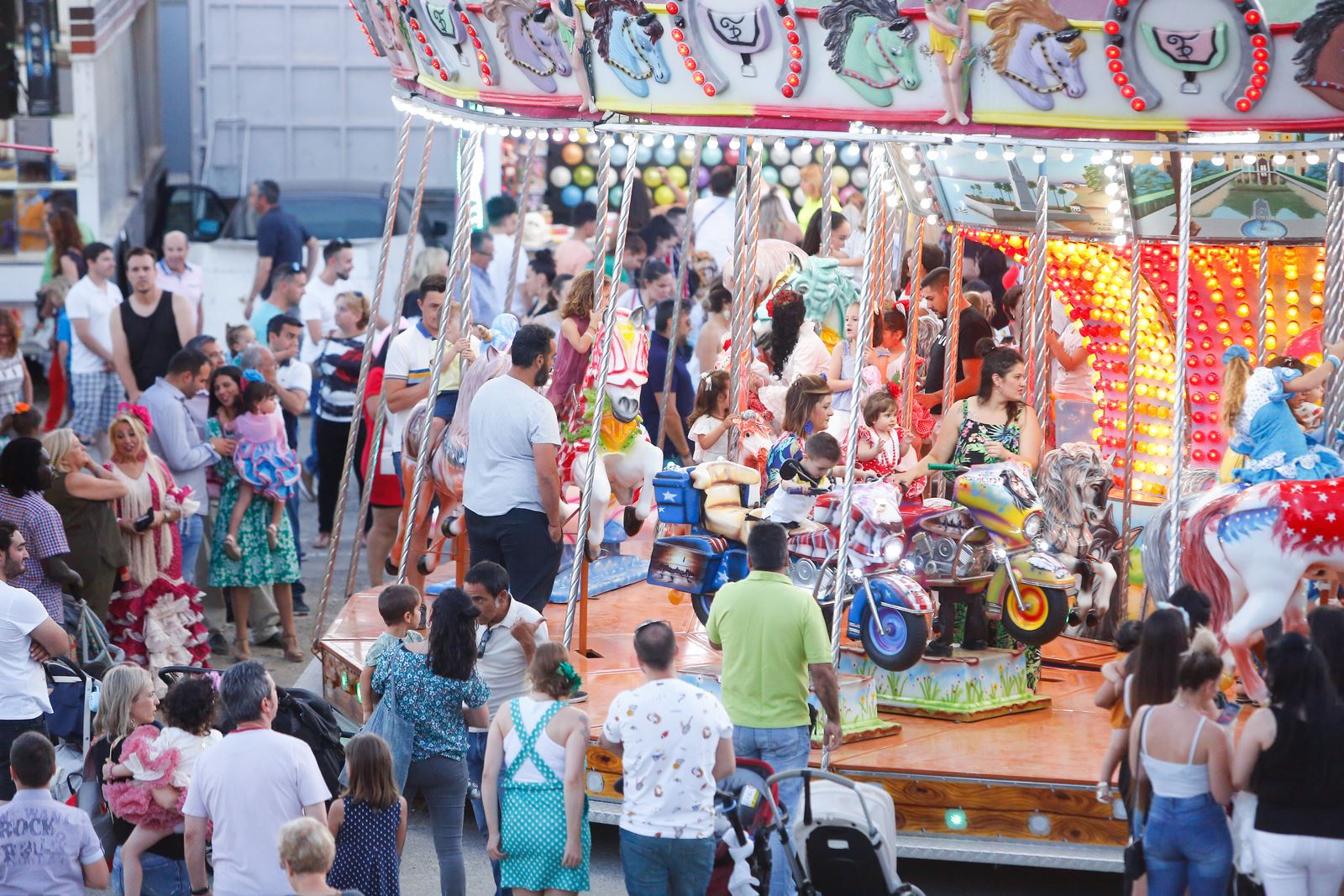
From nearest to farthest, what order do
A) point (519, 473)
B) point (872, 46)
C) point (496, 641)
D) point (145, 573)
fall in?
point (496, 641)
point (872, 46)
point (519, 473)
point (145, 573)

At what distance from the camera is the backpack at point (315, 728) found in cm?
689

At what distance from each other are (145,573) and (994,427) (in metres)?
4.17

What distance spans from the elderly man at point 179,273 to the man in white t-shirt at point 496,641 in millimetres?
7366

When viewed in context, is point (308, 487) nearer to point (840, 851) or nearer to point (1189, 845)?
point (840, 851)

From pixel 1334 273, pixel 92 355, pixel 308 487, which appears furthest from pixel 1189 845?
pixel 308 487

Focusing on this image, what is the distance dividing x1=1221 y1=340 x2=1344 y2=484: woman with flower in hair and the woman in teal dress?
5095 mm

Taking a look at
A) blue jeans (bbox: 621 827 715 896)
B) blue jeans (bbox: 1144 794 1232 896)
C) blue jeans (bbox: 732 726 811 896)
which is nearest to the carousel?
blue jeans (bbox: 732 726 811 896)

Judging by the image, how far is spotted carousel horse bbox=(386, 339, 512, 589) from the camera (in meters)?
9.23

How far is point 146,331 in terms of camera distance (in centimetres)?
Result: 1230

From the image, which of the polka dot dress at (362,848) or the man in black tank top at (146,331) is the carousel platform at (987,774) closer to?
the polka dot dress at (362,848)

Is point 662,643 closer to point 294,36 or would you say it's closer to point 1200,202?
point 1200,202

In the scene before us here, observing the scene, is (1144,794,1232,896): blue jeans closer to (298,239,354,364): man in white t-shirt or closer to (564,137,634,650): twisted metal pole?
(564,137,634,650): twisted metal pole

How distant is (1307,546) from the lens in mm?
7547

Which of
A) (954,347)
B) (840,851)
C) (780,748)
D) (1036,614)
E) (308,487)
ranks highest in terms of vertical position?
(954,347)
